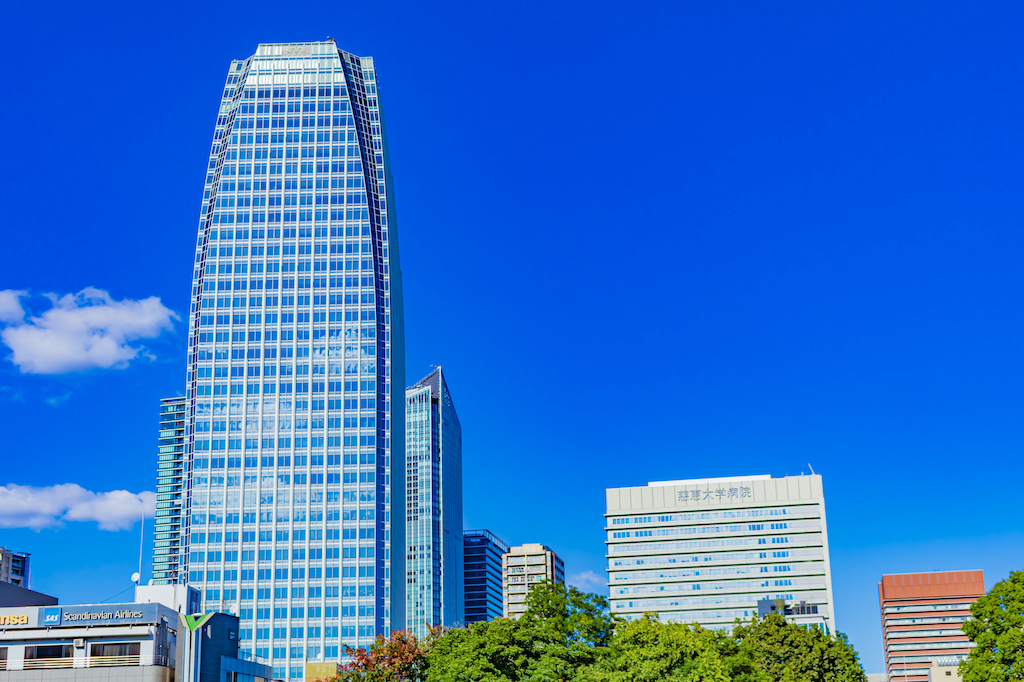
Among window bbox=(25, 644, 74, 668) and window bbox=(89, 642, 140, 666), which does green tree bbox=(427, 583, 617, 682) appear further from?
window bbox=(25, 644, 74, 668)

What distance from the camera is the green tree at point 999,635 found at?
88500mm

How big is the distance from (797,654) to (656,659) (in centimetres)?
2782

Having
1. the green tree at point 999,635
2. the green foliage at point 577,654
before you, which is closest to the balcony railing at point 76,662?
the green foliage at point 577,654

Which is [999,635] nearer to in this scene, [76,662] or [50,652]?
[76,662]

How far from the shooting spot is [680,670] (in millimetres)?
90062

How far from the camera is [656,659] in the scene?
8944cm

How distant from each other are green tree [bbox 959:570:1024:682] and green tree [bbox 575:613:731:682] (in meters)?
20.8

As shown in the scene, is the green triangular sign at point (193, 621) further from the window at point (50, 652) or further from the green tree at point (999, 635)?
the green tree at point (999, 635)

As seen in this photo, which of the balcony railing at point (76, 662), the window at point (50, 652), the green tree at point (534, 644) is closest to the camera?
the green tree at point (534, 644)

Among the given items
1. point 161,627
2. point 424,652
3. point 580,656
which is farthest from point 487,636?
point 161,627

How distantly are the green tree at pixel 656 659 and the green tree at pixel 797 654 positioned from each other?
47.7 ft

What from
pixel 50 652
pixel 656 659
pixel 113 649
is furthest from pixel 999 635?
pixel 50 652

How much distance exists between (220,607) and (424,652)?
11163 cm

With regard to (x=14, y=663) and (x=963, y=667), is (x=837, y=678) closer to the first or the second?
(x=963, y=667)
